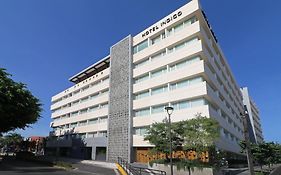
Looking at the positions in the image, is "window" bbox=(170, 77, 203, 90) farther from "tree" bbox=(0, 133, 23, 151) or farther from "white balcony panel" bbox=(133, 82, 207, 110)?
"tree" bbox=(0, 133, 23, 151)

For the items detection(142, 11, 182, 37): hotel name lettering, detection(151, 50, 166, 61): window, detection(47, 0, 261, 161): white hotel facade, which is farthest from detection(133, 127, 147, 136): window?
detection(142, 11, 182, 37): hotel name lettering

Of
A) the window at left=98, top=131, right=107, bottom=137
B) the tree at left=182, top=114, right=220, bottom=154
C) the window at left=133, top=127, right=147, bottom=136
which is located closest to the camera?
the tree at left=182, top=114, right=220, bottom=154

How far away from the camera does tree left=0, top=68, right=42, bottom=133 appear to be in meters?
33.2

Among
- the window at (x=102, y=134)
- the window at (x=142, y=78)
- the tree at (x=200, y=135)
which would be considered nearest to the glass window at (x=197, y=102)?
the tree at (x=200, y=135)

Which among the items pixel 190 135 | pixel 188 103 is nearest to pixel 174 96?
pixel 188 103

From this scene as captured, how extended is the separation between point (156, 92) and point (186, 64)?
6.75 metres

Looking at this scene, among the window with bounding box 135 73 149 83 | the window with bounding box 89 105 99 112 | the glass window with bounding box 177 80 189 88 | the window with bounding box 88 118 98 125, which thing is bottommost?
the window with bounding box 88 118 98 125

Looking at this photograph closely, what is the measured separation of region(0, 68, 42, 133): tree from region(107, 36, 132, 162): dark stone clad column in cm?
1335

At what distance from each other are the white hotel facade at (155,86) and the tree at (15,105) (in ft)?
44.9

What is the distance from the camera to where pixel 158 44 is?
129ft

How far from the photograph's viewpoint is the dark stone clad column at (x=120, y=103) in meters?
39.7

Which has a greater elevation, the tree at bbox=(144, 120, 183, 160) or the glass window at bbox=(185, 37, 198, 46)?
the glass window at bbox=(185, 37, 198, 46)

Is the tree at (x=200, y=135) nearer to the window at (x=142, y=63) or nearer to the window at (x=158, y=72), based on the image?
the window at (x=158, y=72)

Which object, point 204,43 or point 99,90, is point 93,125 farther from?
point 204,43
